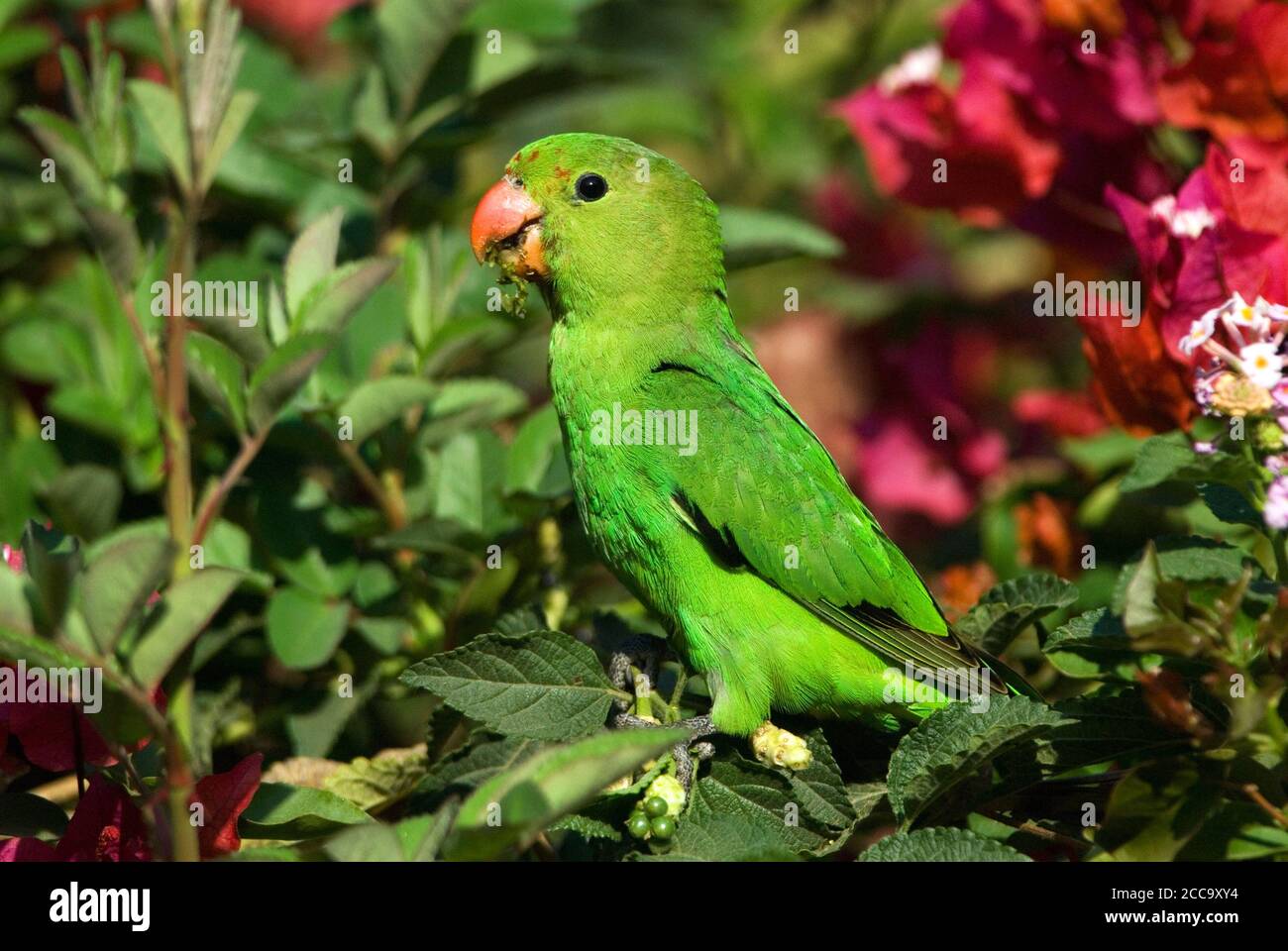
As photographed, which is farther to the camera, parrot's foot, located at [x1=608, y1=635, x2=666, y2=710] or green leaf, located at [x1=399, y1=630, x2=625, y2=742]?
parrot's foot, located at [x1=608, y1=635, x2=666, y2=710]

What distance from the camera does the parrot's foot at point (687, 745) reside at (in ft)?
6.80

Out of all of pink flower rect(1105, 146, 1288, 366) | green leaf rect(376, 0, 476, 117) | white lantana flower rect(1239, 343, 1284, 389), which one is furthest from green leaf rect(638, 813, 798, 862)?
green leaf rect(376, 0, 476, 117)

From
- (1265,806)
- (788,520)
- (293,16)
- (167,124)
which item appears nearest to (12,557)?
(167,124)

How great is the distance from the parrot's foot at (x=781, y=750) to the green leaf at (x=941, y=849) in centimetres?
21

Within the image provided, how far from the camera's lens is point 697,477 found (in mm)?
2455

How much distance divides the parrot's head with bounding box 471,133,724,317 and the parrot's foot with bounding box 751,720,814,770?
100 cm

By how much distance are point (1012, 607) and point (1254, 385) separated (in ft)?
1.82

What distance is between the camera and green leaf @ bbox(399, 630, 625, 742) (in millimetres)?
2002

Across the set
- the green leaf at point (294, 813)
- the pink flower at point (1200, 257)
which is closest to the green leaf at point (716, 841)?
the green leaf at point (294, 813)

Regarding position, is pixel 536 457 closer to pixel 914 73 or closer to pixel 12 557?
pixel 12 557

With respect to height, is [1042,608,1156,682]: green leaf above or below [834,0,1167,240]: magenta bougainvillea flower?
below

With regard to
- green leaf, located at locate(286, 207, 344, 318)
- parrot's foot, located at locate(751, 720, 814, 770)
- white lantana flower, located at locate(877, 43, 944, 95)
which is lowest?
parrot's foot, located at locate(751, 720, 814, 770)

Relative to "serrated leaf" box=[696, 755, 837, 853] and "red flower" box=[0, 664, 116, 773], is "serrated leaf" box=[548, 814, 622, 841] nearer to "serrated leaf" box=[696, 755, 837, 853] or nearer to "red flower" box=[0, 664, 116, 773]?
"serrated leaf" box=[696, 755, 837, 853]
